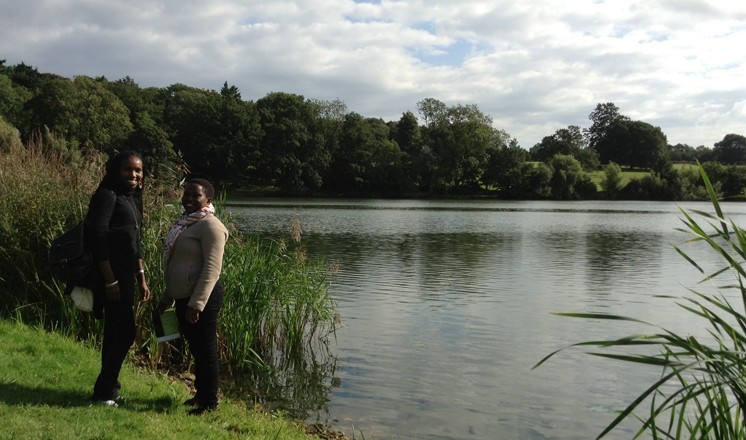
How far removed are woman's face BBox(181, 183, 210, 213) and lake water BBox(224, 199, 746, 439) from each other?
3.16 m

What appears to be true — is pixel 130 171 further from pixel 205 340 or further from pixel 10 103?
pixel 10 103

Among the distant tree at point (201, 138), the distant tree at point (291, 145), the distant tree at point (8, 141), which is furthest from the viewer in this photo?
the distant tree at point (291, 145)

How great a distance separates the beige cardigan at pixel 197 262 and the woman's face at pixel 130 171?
1.93 feet

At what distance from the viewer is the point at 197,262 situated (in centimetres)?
492

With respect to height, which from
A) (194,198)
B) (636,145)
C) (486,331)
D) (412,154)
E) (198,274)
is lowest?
(486,331)

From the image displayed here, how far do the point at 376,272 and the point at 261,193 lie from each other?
57094 mm

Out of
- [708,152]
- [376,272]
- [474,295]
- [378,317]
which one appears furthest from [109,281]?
[708,152]

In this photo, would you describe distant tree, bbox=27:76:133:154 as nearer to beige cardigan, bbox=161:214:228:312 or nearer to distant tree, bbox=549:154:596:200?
distant tree, bbox=549:154:596:200

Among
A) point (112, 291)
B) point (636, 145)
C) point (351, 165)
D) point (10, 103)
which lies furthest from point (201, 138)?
point (636, 145)

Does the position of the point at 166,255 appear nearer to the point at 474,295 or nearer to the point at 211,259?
the point at 211,259

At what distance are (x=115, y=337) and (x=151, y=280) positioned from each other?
2.69 meters

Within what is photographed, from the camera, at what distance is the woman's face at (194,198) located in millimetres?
4980

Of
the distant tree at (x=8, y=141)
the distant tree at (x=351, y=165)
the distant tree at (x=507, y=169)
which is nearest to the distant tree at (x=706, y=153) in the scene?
the distant tree at (x=507, y=169)

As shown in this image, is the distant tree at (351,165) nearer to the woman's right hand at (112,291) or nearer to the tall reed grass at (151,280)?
the tall reed grass at (151,280)
